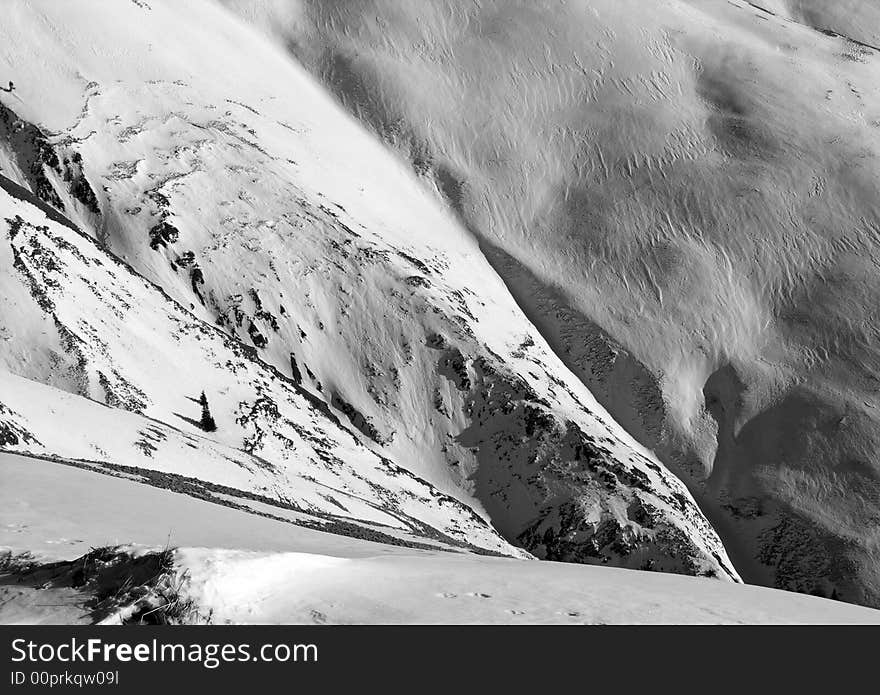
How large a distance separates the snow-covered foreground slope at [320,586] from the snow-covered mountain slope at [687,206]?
243 ft

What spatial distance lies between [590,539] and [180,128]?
5264cm

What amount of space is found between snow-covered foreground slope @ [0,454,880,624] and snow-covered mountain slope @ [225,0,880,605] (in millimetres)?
73991

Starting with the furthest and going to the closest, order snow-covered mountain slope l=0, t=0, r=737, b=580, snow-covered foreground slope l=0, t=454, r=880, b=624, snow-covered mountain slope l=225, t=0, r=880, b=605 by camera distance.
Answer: snow-covered mountain slope l=225, t=0, r=880, b=605
snow-covered mountain slope l=0, t=0, r=737, b=580
snow-covered foreground slope l=0, t=454, r=880, b=624

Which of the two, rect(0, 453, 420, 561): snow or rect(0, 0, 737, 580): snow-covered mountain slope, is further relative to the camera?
rect(0, 0, 737, 580): snow-covered mountain slope

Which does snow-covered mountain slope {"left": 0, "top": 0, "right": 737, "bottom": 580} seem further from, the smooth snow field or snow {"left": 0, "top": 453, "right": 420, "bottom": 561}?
snow {"left": 0, "top": 453, "right": 420, "bottom": 561}

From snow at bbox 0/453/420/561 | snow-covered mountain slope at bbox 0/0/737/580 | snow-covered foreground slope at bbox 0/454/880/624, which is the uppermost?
snow-covered foreground slope at bbox 0/454/880/624

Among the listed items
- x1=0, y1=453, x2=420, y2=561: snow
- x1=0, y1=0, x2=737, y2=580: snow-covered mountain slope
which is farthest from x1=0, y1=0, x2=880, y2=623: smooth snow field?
x1=0, y1=0, x2=737, y2=580: snow-covered mountain slope

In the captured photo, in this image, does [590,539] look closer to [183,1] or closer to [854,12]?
[183,1]

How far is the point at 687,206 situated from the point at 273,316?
54008 millimetres

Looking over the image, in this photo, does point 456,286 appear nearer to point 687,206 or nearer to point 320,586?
point 687,206

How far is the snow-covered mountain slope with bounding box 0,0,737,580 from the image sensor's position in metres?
52.4

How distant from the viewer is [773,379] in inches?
3824

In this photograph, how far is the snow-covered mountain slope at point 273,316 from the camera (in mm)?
52406

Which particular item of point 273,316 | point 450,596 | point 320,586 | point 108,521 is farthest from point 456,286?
point 320,586
